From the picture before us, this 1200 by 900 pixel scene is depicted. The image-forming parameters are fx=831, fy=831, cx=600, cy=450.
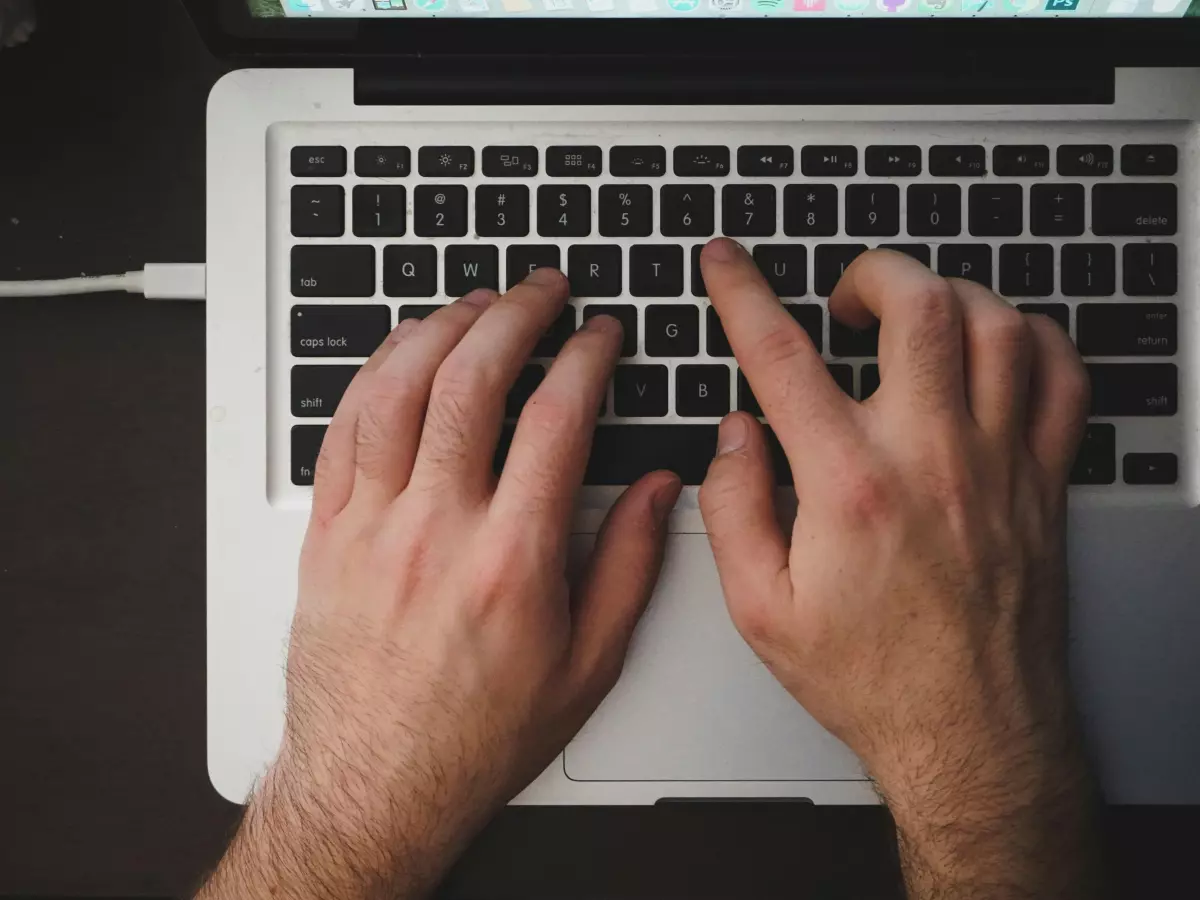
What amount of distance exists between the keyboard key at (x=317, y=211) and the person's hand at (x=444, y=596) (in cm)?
9

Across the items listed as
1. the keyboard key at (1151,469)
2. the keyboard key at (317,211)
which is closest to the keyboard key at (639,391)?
the keyboard key at (317,211)

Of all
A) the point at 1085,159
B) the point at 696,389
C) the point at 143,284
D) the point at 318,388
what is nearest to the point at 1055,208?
the point at 1085,159

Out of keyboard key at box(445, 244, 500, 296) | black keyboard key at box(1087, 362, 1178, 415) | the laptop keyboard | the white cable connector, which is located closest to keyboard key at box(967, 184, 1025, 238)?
the laptop keyboard

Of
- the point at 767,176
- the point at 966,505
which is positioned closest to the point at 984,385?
the point at 966,505

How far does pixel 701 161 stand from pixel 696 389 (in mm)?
146

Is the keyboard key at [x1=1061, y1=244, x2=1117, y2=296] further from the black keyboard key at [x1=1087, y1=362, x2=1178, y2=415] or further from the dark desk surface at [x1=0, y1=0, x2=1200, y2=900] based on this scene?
the dark desk surface at [x1=0, y1=0, x2=1200, y2=900]

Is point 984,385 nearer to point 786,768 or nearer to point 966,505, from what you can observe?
point 966,505

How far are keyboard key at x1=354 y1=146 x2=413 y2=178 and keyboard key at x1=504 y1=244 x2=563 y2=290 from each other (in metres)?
0.09

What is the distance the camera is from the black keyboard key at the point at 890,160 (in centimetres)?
53

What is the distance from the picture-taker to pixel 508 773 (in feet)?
1.70

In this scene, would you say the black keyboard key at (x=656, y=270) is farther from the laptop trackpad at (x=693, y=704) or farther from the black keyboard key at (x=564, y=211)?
the laptop trackpad at (x=693, y=704)

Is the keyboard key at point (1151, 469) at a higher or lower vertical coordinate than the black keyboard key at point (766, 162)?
lower

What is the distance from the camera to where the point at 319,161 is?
53 centimetres

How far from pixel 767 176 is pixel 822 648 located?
30cm
